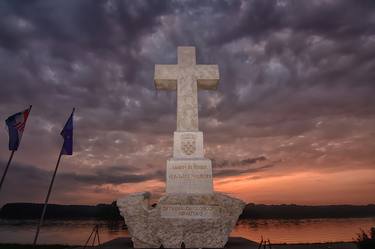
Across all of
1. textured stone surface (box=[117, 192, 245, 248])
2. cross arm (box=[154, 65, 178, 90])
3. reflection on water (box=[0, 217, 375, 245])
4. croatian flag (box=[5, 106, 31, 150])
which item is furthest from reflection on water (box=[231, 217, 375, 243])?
croatian flag (box=[5, 106, 31, 150])

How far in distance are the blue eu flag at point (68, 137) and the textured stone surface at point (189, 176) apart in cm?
400

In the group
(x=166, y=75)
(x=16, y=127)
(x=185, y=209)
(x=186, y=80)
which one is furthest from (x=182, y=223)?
(x=16, y=127)

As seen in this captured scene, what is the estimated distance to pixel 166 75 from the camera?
12633mm

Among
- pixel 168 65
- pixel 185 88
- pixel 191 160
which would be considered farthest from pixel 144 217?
pixel 168 65

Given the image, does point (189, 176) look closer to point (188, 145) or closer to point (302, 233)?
point (188, 145)

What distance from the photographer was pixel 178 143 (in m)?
11.3

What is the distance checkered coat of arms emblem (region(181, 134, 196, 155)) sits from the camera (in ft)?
36.8

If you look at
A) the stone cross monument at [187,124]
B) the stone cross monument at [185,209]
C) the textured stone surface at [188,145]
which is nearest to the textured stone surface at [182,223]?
the stone cross monument at [185,209]

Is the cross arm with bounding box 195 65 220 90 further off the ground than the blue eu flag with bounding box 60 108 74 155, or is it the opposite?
the cross arm with bounding box 195 65 220 90

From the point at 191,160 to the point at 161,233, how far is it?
2.58 meters

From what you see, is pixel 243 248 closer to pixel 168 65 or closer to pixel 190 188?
pixel 190 188

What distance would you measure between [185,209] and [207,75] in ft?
17.9

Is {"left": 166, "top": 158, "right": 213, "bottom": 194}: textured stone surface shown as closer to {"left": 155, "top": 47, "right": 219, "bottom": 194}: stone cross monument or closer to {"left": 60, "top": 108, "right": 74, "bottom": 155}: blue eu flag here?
{"left": 155, "top": 47, "right": 219, "bottom": 194}: stone cross monument

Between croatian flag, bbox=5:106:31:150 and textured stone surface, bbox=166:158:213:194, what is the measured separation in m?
5.71
